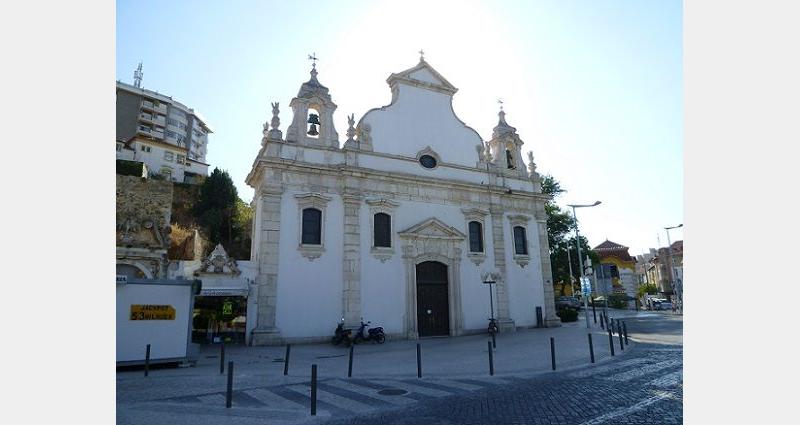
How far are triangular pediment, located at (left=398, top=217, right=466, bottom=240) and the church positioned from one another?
5 centimetres

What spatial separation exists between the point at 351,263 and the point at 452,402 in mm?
11319

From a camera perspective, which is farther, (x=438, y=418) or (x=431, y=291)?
(x=431, y=291)

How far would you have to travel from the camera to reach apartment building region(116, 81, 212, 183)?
49.2 meters

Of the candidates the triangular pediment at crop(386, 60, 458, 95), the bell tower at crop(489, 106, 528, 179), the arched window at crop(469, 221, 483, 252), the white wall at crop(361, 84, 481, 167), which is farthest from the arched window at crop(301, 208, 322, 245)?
the bell tower at crop(489, 106, 528, 179)

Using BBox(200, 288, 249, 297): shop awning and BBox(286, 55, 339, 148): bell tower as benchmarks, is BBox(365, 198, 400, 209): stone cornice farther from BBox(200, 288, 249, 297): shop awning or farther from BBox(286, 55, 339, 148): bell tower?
BBox(200, 288, 249, 297): shop awning

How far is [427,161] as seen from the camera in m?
21.6

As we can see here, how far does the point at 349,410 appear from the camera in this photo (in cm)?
665

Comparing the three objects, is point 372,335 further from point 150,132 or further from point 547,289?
point 150,132

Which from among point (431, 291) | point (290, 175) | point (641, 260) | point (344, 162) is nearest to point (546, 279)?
point (431, 291)

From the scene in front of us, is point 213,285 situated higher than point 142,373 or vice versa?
point 213,285

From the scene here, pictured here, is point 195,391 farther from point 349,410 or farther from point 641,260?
point 641,260

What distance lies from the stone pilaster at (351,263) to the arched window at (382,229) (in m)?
0.95

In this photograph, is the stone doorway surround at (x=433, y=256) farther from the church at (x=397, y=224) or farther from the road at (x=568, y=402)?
the road at (x=568, y=402)

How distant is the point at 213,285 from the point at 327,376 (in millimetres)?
8329
